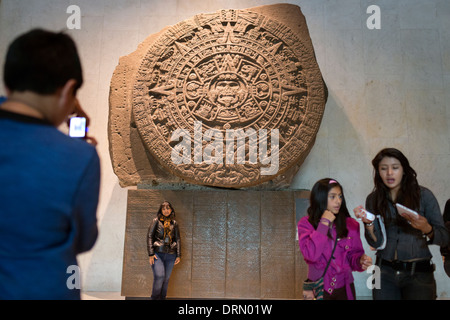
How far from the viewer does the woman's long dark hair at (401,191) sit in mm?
2553

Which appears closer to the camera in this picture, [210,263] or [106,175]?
[210,263]

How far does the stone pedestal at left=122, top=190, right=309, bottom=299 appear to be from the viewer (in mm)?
4582

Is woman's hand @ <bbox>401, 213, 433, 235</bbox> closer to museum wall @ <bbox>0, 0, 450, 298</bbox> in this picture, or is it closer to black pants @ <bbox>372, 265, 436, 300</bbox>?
black pants @ <bbox>372, 265, 436, 300</bbox>

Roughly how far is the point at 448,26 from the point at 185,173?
5.39 meters

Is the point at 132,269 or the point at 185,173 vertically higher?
the point at 185,173

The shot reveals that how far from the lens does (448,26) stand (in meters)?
6.58

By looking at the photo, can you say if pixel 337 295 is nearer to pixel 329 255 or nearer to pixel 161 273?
pixel 329 255

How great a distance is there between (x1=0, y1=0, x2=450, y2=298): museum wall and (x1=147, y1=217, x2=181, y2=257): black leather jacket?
1927 mm

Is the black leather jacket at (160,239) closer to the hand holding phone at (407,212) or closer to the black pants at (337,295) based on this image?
the black pants at (337,295)

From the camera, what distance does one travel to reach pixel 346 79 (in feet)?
21.4

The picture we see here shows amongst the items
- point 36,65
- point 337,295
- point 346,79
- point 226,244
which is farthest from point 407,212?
point 346,79
